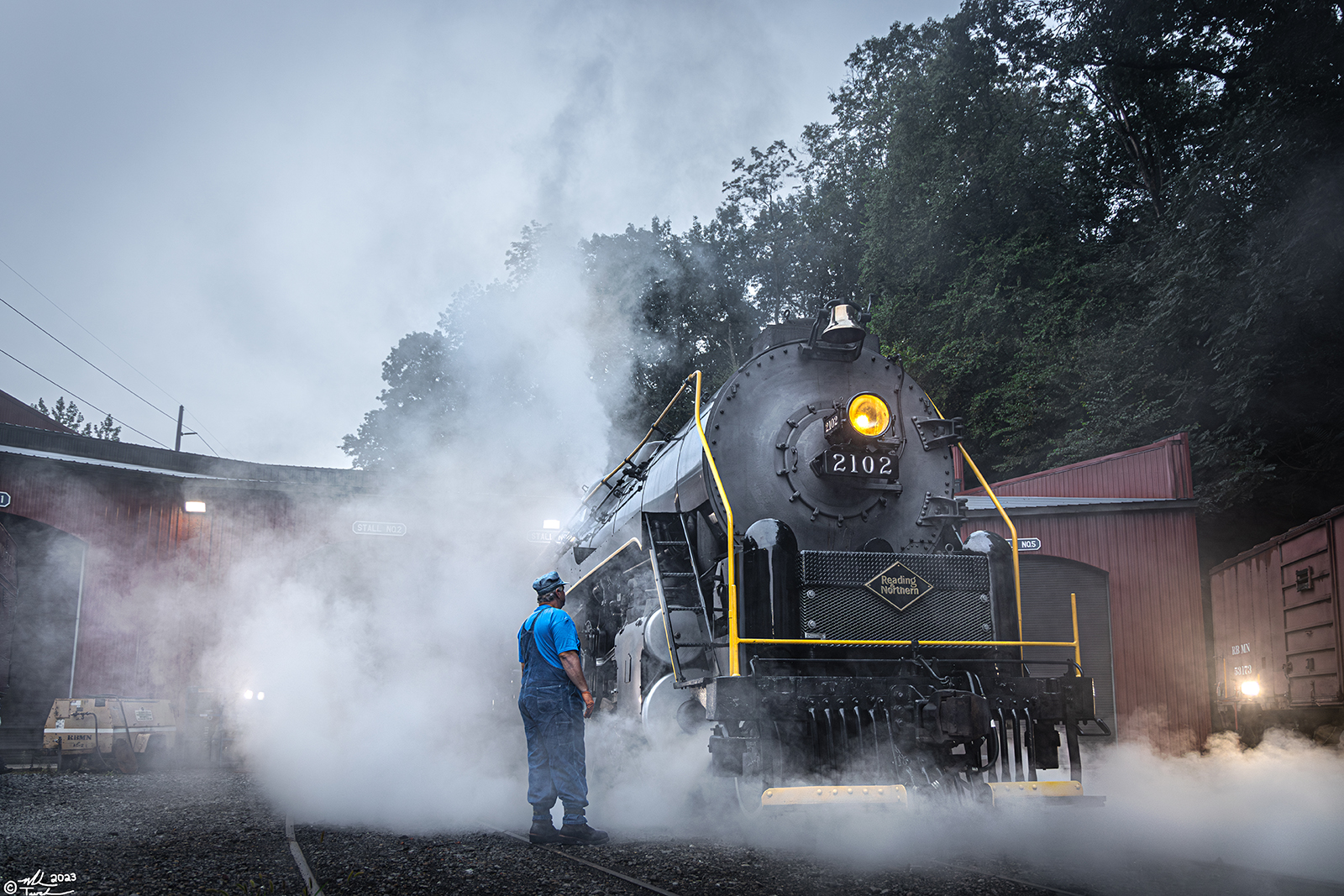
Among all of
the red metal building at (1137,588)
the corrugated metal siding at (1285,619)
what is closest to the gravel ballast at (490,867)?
the corrugated metal siding at (1285,619)

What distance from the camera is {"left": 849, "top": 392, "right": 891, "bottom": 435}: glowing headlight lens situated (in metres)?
5.91

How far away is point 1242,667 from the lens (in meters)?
10.7

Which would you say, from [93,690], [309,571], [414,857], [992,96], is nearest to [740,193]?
[992,96]

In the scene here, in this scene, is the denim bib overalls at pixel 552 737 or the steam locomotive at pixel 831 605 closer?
the steam locomotive at pixel 831 605

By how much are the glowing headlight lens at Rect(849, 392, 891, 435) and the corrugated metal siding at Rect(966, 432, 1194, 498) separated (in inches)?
357

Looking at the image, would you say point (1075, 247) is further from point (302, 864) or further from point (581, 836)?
point (302, 864)

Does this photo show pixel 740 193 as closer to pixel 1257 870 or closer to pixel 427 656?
pixel 427 656

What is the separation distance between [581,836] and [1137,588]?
1026 cm

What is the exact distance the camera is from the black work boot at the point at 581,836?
518 cm

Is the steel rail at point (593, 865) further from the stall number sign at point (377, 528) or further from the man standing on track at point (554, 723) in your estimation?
the stall number sign at point (377, 528)

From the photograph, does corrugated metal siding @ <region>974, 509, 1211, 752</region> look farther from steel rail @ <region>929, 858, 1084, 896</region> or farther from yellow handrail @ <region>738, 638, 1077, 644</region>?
steel rail @ <region>929, 858, 1084, 896</region>

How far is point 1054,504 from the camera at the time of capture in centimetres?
1302

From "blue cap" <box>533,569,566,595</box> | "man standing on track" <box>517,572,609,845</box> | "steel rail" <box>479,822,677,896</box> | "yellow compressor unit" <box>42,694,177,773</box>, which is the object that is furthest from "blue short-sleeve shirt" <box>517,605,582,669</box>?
"yellow compressor unit" <box>42,694,177,773</box>

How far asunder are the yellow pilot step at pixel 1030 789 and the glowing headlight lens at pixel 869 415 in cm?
219
